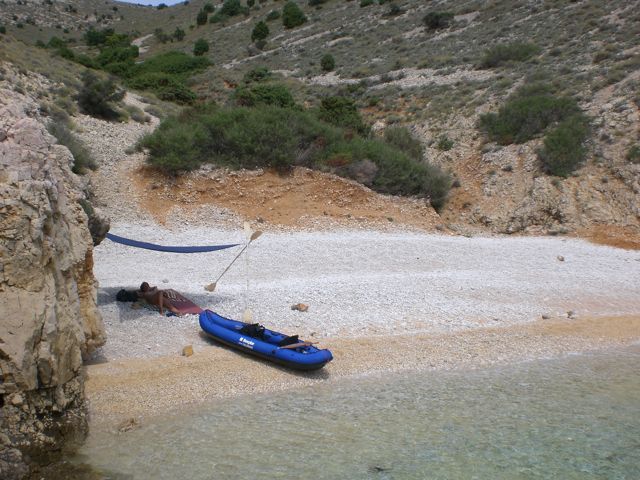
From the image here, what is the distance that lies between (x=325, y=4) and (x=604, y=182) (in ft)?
150

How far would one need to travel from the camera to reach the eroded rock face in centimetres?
582

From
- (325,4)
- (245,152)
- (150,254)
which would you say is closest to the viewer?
(150,254)

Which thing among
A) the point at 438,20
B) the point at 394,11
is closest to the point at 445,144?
the point at 438,20

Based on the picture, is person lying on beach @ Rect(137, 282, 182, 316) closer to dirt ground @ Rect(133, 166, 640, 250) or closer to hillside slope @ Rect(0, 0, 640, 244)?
dirt ground @ Rect(133, 166, 640, 250)

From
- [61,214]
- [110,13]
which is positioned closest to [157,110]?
[61,214]

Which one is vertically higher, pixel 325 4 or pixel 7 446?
pixel 325 4

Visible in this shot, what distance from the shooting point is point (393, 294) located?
12.4 meters

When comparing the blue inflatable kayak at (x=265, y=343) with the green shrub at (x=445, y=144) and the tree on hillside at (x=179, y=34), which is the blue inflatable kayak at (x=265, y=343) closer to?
the green shrub at (x=445, y=144)

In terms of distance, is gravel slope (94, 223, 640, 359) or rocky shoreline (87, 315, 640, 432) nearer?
rocky shoreline (87, 315, 640, 432)

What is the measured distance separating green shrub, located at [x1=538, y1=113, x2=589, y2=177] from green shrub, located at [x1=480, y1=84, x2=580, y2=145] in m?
1.22

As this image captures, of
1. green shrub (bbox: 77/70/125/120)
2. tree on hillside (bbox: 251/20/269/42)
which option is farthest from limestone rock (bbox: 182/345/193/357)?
tree on hillside (bbox: 251/20/269/42)

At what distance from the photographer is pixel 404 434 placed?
22.8 ft

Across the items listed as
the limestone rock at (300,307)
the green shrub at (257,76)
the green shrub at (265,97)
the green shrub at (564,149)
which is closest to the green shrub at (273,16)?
the green shrub at (257,76)

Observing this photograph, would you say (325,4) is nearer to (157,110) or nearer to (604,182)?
(157,110)
